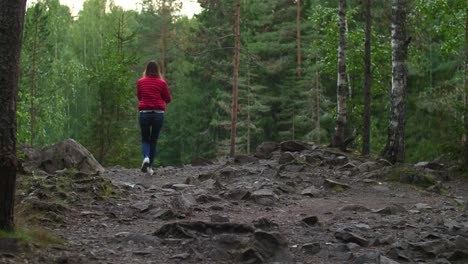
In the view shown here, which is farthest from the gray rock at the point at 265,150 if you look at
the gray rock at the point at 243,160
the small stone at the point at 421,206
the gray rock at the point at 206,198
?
the gray rock at the point at 206,198

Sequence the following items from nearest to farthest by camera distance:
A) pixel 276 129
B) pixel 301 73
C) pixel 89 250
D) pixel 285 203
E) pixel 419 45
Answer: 1. pixel 89 250
2. pixel 285 203
3. pixel 419 45
4. pixel 301 73
5. pixel 276 129

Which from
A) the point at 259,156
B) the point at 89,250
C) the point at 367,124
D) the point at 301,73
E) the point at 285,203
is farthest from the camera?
the point at 301,73

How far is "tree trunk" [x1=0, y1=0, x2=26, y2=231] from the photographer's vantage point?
4.83 meters

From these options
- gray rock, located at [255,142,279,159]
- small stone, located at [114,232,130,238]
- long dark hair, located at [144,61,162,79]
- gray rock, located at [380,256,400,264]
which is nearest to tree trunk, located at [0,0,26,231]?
small stone, located at [114,232,130,238]

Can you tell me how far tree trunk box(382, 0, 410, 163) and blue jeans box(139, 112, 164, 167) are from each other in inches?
237

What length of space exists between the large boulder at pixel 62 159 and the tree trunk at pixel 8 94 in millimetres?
7204

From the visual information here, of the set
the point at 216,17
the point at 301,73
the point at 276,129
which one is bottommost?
the point at 276,129

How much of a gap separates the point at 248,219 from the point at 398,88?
26.8 ft

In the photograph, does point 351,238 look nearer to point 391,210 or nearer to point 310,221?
point 310,221

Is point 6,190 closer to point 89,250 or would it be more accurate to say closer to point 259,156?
point 89,250

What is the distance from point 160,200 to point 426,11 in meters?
15.5

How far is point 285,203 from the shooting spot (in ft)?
29.8

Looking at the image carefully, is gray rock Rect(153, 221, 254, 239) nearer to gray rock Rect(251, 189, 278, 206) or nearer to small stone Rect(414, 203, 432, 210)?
gray rock Rect(251, 189, 278, 206)

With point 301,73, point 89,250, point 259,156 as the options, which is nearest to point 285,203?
point 89,250
